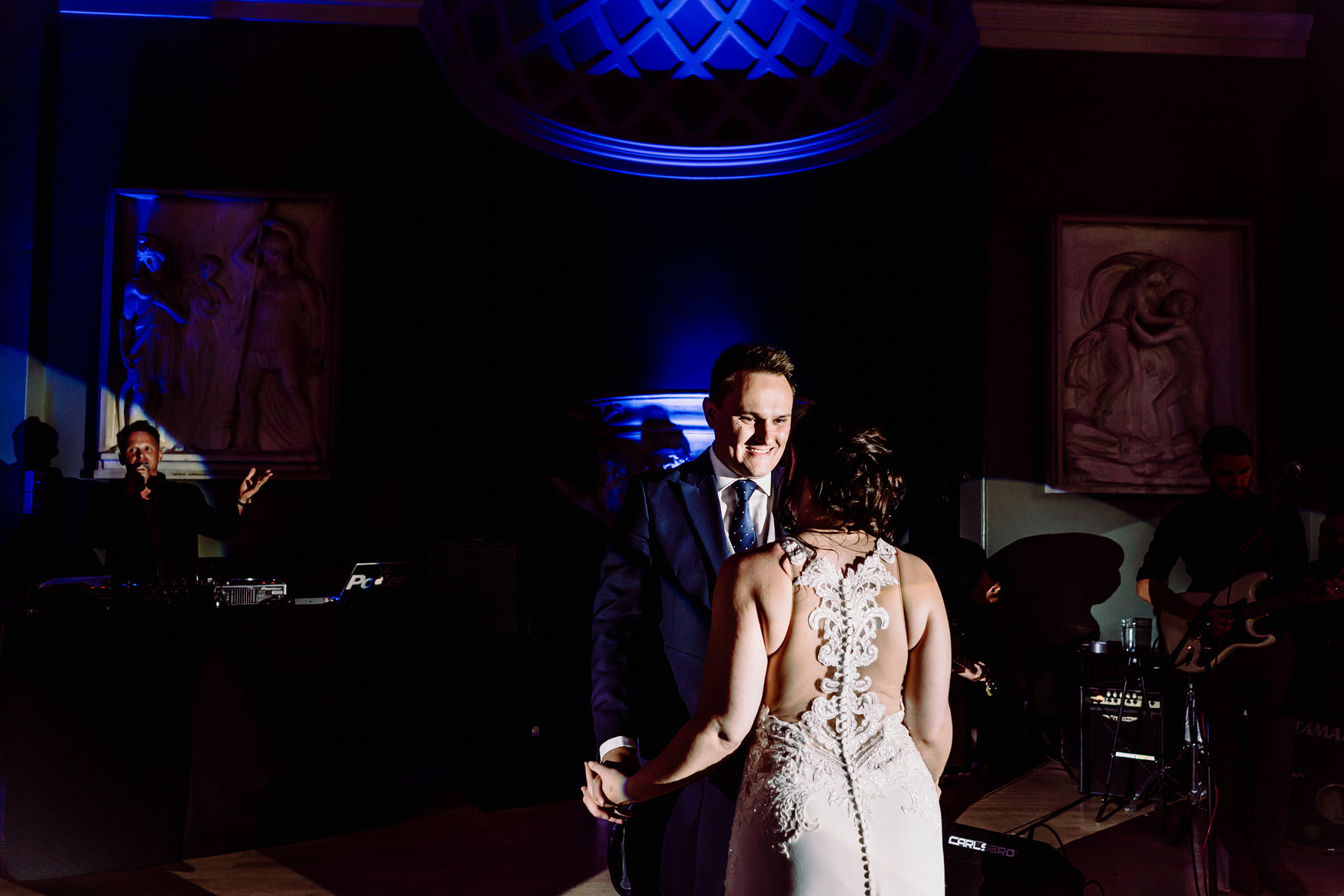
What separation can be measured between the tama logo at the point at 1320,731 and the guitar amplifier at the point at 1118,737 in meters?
0.61

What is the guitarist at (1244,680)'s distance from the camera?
356 cm

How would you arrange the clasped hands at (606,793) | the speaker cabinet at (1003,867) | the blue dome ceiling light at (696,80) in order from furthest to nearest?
1. the blue dome ceiling light at (696,80)
2. the speaker cabinet at (1003,867)
3. the clasped hands at (606,793)

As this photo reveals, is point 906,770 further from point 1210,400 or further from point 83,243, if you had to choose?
point 83,243

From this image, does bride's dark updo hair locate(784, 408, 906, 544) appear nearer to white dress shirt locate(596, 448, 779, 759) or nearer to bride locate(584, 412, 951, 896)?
bride locate(584, 412, 951, 896)

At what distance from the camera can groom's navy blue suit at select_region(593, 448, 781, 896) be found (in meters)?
2.03

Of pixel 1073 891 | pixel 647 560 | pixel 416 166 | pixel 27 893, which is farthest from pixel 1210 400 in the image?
pixel 27 893

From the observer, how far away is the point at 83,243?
5.57 metres

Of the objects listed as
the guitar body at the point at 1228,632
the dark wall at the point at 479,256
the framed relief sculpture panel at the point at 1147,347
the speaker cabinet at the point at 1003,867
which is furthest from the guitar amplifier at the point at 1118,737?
the speaker cabinet at the point at 1003,867

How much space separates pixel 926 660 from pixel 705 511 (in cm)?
65

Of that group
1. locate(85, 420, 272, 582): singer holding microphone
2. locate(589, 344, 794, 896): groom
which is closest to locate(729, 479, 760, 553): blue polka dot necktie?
locate(589, 344, 794, 896): groom

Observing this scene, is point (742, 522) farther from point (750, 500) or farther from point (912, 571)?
point (912, 571)

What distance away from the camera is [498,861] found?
154 inches

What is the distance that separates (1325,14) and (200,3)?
23.9 ft

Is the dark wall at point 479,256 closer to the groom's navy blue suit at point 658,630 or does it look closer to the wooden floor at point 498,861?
the wooden floor at point 498,861
